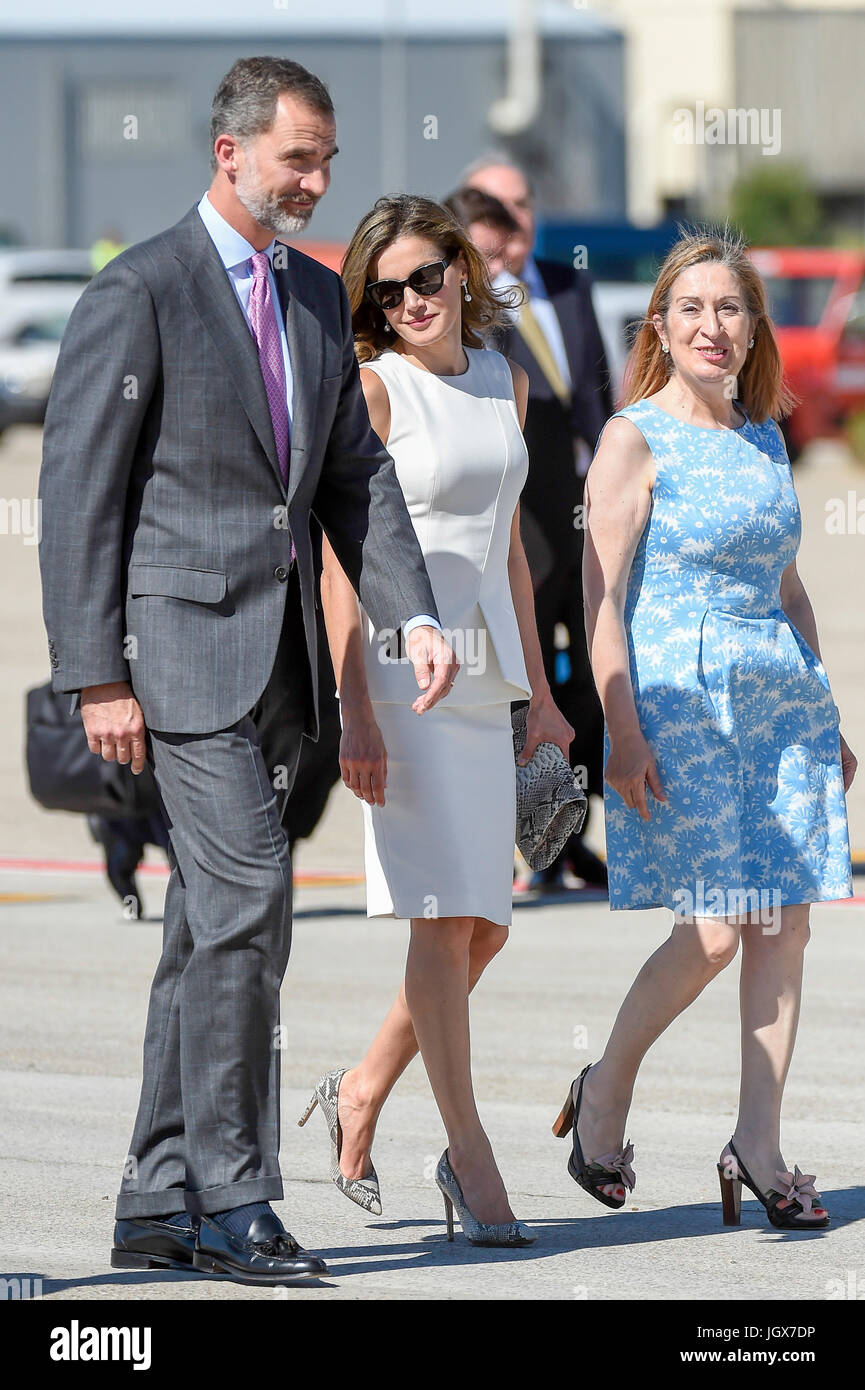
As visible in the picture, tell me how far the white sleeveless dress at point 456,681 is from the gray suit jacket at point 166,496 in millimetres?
416

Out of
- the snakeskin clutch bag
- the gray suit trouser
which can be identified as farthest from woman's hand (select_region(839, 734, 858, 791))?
the gray suit trouser

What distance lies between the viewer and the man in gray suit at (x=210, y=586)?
3957 mm

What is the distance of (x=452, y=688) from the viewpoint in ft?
14.1

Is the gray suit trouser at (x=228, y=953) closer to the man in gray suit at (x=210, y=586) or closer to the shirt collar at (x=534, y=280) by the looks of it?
the man in gray suit at (x=210, y=586)

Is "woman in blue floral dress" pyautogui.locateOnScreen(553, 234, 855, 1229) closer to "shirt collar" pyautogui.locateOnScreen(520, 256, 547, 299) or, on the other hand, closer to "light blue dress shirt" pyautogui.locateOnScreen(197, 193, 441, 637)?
"light blue dress shirt" pyautogui.locateOnScreen(197, 193, 441, 637)

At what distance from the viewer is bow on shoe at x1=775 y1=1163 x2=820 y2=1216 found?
446cm

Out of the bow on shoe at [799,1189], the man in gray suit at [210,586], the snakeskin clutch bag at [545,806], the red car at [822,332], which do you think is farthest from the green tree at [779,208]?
the man in gray suit at [210,586]

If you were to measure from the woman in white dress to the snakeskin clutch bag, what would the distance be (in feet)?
0.61

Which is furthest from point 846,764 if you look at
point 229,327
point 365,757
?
point 229,327

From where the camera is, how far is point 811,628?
191 inches

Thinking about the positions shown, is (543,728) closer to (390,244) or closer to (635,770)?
(635,770)

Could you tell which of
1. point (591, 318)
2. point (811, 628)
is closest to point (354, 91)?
point (591, 318)

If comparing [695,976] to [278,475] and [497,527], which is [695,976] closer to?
[497,527]

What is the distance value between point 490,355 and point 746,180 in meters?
40.4
